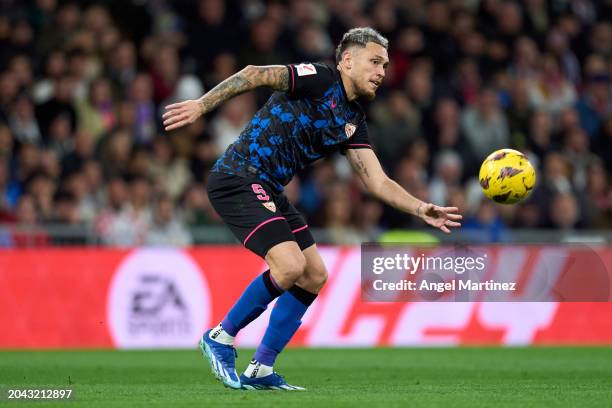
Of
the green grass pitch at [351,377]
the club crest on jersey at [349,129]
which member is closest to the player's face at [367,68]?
the club crest on jersey at [349,129]

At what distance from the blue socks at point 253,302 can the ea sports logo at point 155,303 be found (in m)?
5.58

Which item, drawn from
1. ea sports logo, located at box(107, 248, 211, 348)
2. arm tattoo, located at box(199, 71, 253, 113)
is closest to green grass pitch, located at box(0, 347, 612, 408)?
ea sports logo, located at box(107, 248, 211, 348)

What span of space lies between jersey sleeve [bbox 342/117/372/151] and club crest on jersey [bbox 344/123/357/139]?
7 cm

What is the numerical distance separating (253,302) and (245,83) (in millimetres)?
1520

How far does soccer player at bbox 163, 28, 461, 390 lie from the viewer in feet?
26.9

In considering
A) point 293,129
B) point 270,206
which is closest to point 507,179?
point 293,129

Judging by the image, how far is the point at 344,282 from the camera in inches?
565

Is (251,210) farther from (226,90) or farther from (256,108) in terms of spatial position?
(256,108)

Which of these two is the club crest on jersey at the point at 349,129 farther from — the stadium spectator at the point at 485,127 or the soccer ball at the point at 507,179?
the stadium spectator at the point at 485,127

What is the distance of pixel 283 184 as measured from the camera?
Answer: 28.2 feet

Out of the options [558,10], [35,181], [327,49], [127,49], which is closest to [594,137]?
[558,10]

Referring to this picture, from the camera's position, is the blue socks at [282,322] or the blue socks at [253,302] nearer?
the blue socks at [253,302]

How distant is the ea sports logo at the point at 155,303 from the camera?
547 inches

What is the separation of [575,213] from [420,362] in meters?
5.22
